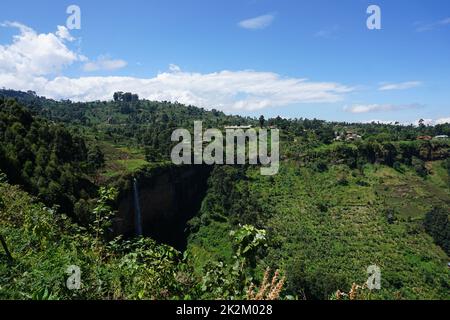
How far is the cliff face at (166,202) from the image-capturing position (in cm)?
Answer: 3738

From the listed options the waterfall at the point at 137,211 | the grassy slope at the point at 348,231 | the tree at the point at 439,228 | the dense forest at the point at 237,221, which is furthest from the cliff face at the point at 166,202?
the tree at the point at 439,228

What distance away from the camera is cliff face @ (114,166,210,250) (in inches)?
1471

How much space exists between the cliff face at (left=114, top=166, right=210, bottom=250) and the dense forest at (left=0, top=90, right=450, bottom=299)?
1136 millimetres

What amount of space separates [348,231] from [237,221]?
13.7 m

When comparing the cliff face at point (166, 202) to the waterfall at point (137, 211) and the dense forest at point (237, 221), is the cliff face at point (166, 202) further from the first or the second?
the dense forest at point (237, 221)

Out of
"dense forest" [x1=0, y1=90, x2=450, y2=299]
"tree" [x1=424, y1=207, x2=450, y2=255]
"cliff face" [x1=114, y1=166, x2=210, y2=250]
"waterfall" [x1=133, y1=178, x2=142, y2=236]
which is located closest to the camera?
"dense forest" [x1=0, y1=90, x2=450, y2=299]

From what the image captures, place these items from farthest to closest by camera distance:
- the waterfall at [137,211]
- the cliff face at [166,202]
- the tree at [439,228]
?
1. the tree at [439,228]
2. the waterfall at [137,211]
3. the cliff face at [166,202]

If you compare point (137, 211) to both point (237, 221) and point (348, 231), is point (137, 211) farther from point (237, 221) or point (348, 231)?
point (348, 231)

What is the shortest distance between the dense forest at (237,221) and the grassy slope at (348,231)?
0.18m

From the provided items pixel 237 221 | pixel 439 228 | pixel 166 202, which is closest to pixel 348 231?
pixel 439 228

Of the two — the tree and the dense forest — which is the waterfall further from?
the tree

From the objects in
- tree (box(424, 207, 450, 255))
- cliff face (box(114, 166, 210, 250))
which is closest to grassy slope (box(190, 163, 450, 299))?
tree (box(424, 207, 450, 255))

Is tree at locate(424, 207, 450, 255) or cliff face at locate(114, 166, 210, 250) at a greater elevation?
cliff face at locate(114, 166, 210, 250)

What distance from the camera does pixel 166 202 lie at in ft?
150
